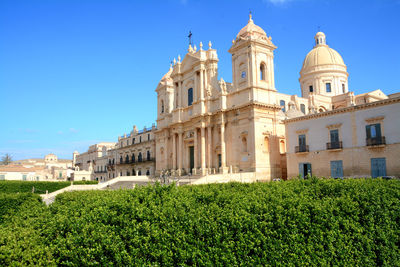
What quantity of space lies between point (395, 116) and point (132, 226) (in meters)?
20.6

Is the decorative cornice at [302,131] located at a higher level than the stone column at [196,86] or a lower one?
lower

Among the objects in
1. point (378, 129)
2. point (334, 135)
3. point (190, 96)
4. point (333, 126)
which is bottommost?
point (334, 135)

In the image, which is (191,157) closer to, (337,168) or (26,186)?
(337,168)

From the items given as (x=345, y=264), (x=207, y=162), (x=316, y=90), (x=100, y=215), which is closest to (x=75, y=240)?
(x=100, y=215)

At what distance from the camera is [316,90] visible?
145ft

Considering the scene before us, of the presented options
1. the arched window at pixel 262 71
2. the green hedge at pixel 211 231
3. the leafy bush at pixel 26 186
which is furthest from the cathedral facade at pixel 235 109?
the green hedge at pixel 211 231

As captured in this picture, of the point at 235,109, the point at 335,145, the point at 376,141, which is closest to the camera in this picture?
the point at 376,141

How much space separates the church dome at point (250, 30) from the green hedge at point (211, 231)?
23690 millimetres

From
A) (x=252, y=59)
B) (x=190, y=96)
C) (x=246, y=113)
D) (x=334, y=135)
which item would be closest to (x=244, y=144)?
(x=246, y=113)

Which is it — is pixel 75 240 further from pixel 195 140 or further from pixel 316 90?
pixel 316 90

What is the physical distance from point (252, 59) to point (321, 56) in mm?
20270

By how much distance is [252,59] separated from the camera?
96.4ft

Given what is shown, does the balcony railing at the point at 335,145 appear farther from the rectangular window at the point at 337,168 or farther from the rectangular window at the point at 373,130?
the rectangular window at the point at 373,130

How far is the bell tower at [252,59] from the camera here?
29.5 metres
